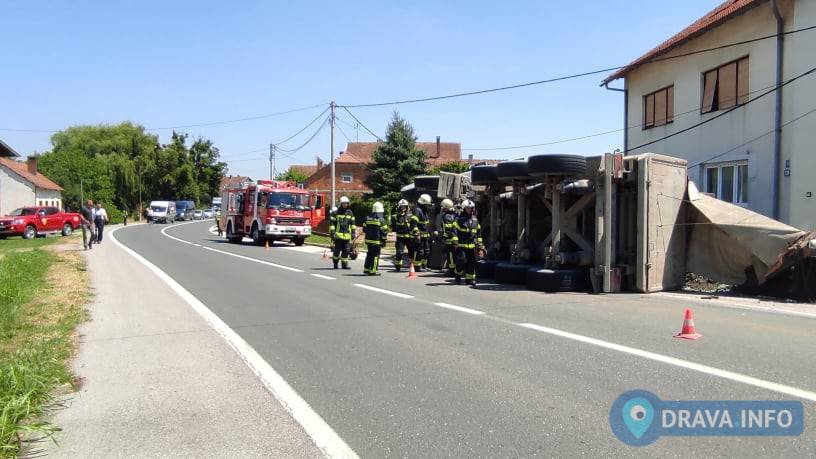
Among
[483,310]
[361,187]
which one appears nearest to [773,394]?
[483,310]

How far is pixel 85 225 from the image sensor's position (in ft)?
79.3

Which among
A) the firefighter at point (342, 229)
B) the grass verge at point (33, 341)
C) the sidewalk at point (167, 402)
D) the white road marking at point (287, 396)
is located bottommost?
the sidewalk at point (167, 402)

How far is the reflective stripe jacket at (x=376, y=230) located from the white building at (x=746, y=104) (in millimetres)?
9626

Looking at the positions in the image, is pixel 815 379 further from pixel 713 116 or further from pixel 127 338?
pixel 713 116

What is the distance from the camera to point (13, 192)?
5356 centimetres

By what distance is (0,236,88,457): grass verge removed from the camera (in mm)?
4586

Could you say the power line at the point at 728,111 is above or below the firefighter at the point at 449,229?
above

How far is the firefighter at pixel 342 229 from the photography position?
15875 mm

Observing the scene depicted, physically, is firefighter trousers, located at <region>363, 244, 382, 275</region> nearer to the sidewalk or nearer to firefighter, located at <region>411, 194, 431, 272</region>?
firefighter, located at <region>411, 194, 431, 272</region>

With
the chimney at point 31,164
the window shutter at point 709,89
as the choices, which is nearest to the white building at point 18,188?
the chimney at point 31,164

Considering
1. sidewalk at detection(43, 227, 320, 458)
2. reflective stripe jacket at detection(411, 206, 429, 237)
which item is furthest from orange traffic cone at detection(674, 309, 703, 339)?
reflective stripe jacket at detection(411, 206, 429, 237)

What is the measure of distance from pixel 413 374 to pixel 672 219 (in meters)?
7.97

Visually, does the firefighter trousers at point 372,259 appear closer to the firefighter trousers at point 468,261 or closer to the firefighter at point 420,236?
the firefighter at point 420,236

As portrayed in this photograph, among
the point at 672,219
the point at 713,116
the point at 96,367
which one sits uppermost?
the point at 713,116
